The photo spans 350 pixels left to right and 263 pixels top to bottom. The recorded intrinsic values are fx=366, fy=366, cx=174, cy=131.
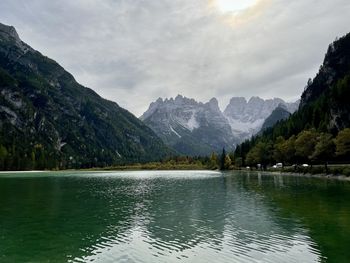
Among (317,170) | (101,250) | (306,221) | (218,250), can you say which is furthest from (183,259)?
(317,170)

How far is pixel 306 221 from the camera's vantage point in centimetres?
4262

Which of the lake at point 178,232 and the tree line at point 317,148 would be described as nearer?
the lake at point 178,232

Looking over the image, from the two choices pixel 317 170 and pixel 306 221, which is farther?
pixel 317 170

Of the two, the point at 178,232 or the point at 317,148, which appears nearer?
the point at 178,232

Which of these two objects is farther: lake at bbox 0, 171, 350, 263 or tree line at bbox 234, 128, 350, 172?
tree line at bbox 234, 128, 350, 172

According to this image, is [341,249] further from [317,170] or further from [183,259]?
[317,170]

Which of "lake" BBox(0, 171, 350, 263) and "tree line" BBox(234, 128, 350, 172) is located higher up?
"tree line" BBox(234, 128, 350, 172)

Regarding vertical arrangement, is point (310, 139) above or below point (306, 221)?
above

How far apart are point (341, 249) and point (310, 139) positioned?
439 ft

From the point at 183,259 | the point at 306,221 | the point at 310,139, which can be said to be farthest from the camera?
the point at 310,139

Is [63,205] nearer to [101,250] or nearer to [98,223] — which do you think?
[98,223]

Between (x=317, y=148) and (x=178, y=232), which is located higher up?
(x=317, y=148)

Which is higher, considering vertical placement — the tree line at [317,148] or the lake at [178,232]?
the tree line at [317,148]

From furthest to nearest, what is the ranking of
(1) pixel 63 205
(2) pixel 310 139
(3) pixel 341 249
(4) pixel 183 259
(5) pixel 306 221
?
A: (2) pixel 310 139
(1) pixel 63 205
(5) pixel 306 221
(3) pixel 341 249
(4) pixel 183 259
